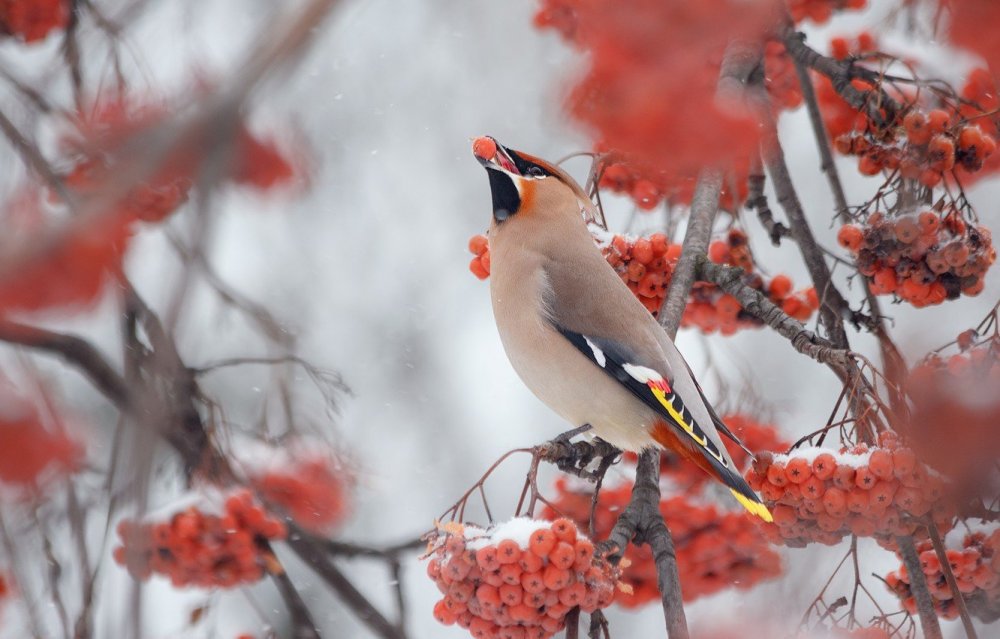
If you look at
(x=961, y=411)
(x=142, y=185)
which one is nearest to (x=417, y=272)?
(x=142, y=185)

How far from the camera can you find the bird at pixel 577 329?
8.64 ft

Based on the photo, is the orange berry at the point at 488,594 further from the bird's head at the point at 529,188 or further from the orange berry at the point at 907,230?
the bird's head at the point at 529,188

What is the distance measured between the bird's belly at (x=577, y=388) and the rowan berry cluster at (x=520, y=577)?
0.82 metres

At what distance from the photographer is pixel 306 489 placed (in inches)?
105

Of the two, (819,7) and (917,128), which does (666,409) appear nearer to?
(917,128)

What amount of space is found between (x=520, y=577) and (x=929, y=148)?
4.03 feet

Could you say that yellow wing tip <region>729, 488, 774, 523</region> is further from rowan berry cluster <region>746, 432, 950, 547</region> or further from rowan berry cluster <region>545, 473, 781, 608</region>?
rowan berry cluster <region>545, 473, 781, 608</region>

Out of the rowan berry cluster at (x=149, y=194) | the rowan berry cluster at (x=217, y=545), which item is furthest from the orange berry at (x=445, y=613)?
the rowan berry cluster at (x=149, y=194)

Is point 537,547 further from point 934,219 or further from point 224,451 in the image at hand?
point 934,219

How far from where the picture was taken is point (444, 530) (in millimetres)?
1866

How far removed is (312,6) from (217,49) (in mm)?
3974

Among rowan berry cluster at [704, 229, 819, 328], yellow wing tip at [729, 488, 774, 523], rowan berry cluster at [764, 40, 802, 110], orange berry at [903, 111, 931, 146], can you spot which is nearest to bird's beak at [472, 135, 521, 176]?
rowan berry cluster at [704, 229, 819, 328]

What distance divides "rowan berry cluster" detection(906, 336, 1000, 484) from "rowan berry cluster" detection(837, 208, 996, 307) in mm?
222

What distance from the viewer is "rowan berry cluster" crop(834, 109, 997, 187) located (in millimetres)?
2324
